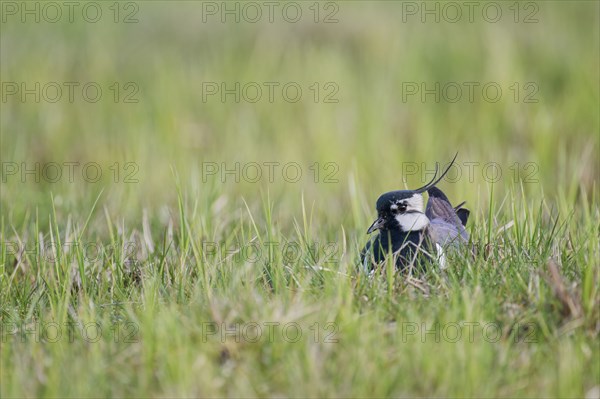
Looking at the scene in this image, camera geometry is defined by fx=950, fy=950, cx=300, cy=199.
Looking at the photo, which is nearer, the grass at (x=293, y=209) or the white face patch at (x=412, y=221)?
the grass at (x=293, y=209)

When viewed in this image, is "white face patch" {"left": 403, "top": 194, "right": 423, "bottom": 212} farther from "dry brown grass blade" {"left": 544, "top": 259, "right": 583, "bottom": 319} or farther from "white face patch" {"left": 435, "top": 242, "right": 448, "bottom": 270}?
"dry brown grass blade" {"left": 544, "top": 259, "right": 583, "bottom": 319}

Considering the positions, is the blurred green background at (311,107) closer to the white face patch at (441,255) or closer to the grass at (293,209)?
the grass at (293,209)

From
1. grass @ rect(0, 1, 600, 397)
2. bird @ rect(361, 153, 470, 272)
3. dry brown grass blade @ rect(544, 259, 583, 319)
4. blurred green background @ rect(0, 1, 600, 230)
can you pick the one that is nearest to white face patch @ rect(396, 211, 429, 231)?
bird @ rect(361, 153, 470, 272)

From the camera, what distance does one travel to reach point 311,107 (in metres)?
6.86

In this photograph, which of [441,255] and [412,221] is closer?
[441,255]

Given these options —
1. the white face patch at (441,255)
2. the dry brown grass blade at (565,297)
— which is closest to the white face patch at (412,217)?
the white face patch at (441,255)

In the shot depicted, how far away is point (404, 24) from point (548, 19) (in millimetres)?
1204

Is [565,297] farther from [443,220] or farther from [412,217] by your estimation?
[443,220]

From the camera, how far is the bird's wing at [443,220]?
382cm

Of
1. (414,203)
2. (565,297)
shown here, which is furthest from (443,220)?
(565,297)

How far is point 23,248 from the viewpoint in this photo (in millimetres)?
4078

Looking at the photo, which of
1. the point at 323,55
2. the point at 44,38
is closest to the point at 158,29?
the point at 44,38

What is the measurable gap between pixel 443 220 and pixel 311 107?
2.95 m

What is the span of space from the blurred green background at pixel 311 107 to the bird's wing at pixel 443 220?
1.00m
